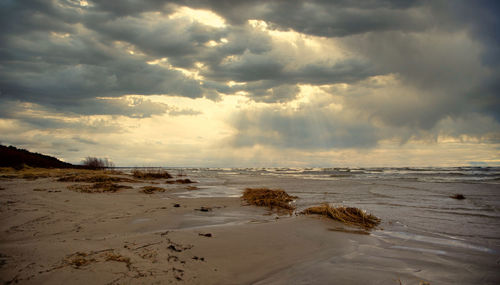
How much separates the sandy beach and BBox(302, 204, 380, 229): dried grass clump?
415mm

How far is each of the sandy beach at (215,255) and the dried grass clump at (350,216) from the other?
415 millimetres

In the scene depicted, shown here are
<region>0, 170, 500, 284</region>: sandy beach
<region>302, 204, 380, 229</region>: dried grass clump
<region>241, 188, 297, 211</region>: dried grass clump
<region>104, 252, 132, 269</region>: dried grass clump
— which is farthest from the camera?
<region>241, 188, 297, 211</region>: dried grass clump

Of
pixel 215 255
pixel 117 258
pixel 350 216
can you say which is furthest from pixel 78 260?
pixel 350 216

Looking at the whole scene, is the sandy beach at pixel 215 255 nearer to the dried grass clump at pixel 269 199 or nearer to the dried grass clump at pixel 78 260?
the dried grass clump at pixel 78 260

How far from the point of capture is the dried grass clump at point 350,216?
5.91 meters

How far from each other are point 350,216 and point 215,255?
3984 millimetres

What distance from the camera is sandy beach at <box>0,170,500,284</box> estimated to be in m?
2.71

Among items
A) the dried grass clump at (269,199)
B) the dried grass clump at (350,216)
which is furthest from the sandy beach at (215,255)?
the dried grass clump at (269,199)

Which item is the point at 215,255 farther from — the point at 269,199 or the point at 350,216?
the point at 269,199

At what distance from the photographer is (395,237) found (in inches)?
194

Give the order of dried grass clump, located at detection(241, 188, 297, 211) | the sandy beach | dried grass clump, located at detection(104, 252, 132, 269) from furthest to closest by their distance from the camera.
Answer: dried grass clump, located at detection(241, 188, 297, 211) < dried grass clump, located at detection(104, 252, 132, 269) < the sandy beach

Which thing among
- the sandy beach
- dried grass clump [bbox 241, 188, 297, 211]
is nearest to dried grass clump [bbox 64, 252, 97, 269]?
the sandy beach

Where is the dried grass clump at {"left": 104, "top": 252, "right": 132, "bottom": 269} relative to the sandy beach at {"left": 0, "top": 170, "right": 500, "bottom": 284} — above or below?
above

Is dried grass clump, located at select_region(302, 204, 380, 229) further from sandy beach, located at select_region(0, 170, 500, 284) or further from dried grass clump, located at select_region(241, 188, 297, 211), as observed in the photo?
dried grass clump, located at select_region(241, 188, 297, 211)
